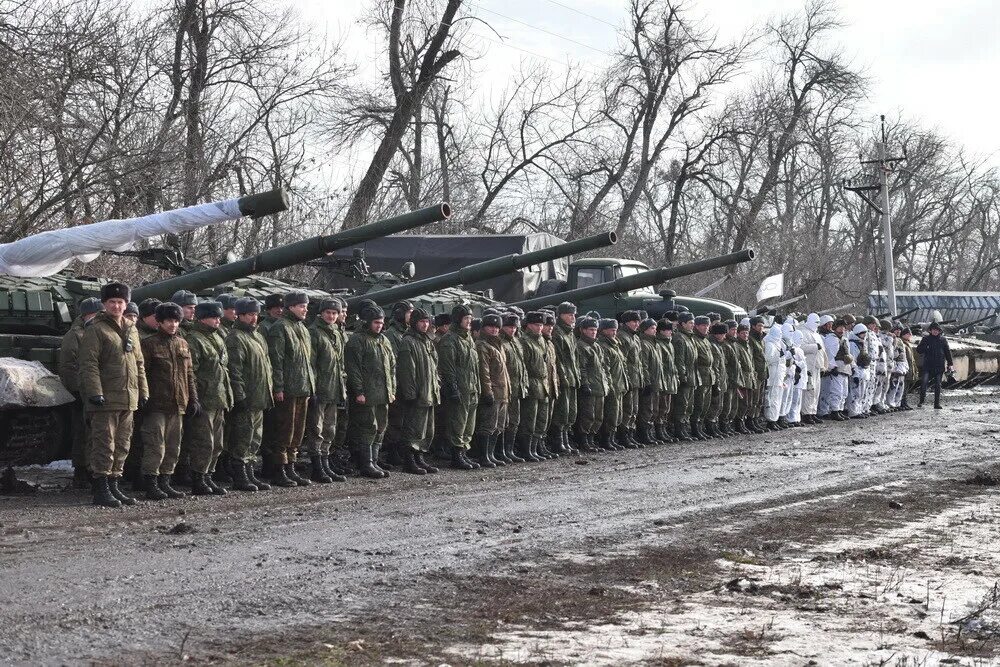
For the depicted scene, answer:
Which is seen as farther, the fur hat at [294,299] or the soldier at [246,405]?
the fur hat at [294,299]

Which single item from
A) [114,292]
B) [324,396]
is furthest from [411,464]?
[114,292]

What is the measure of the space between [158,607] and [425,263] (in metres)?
17.5

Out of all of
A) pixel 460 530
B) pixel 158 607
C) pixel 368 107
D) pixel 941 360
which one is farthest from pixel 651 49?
pixel 158 607

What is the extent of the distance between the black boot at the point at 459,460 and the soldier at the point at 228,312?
276 cm

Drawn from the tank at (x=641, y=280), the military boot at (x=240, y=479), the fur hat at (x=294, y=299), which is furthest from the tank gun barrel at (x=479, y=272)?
the military boot at (x=240, y=479)

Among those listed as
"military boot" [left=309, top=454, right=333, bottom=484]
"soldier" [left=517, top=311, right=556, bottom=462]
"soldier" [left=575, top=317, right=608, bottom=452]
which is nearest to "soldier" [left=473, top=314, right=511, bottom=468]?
"soldier" [left=517, top=311, right=556, bottom=462]

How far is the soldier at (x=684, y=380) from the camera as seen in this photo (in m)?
18.6

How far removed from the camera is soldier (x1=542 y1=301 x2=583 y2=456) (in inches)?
627

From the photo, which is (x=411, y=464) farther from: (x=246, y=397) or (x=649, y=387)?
(x=649, y=387)

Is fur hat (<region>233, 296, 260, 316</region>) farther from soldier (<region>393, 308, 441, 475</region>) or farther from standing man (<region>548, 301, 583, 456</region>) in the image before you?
standing man (<region>548, 301, 583, 456</region>)

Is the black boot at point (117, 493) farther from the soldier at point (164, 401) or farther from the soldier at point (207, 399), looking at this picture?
the soldier at point (207, 399)

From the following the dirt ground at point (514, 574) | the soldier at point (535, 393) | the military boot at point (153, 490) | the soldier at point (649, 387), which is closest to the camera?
the dirt ground at point (514, 574)

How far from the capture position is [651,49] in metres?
38.9

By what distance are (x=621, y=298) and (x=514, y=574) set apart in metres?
14.0
